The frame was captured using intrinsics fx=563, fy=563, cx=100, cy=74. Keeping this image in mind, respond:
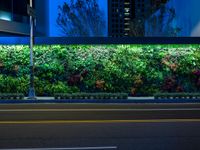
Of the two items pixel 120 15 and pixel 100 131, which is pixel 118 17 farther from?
pixel 100 131

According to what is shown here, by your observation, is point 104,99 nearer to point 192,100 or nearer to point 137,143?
point 192,100

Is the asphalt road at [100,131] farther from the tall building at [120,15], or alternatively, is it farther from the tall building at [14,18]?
the tall building at [120,15]

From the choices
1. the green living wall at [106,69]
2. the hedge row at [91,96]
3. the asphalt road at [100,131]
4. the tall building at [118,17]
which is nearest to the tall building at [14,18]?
the green living wall at [106,69]

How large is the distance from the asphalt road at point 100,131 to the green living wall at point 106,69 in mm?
13805

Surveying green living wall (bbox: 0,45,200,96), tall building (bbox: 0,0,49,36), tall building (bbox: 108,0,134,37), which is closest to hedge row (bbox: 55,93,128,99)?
green living wall (bbox: 0,45,200,96)

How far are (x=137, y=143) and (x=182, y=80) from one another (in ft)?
69.6

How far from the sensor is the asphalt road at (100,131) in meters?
10.8

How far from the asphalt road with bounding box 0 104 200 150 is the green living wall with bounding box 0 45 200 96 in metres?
13.8

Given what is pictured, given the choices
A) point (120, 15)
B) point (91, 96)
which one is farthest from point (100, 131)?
point (120, 15)

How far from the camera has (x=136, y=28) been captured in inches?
2522

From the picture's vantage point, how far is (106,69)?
103 feet

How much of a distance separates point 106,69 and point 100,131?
18774 mm

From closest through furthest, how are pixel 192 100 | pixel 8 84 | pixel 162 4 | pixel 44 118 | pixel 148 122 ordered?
1. pixel 148 122
2. pixel 44 118
3. pixel 192 100
4. pixel 8 84
5. pixel 162 4

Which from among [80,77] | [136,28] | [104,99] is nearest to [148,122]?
[104,99]
